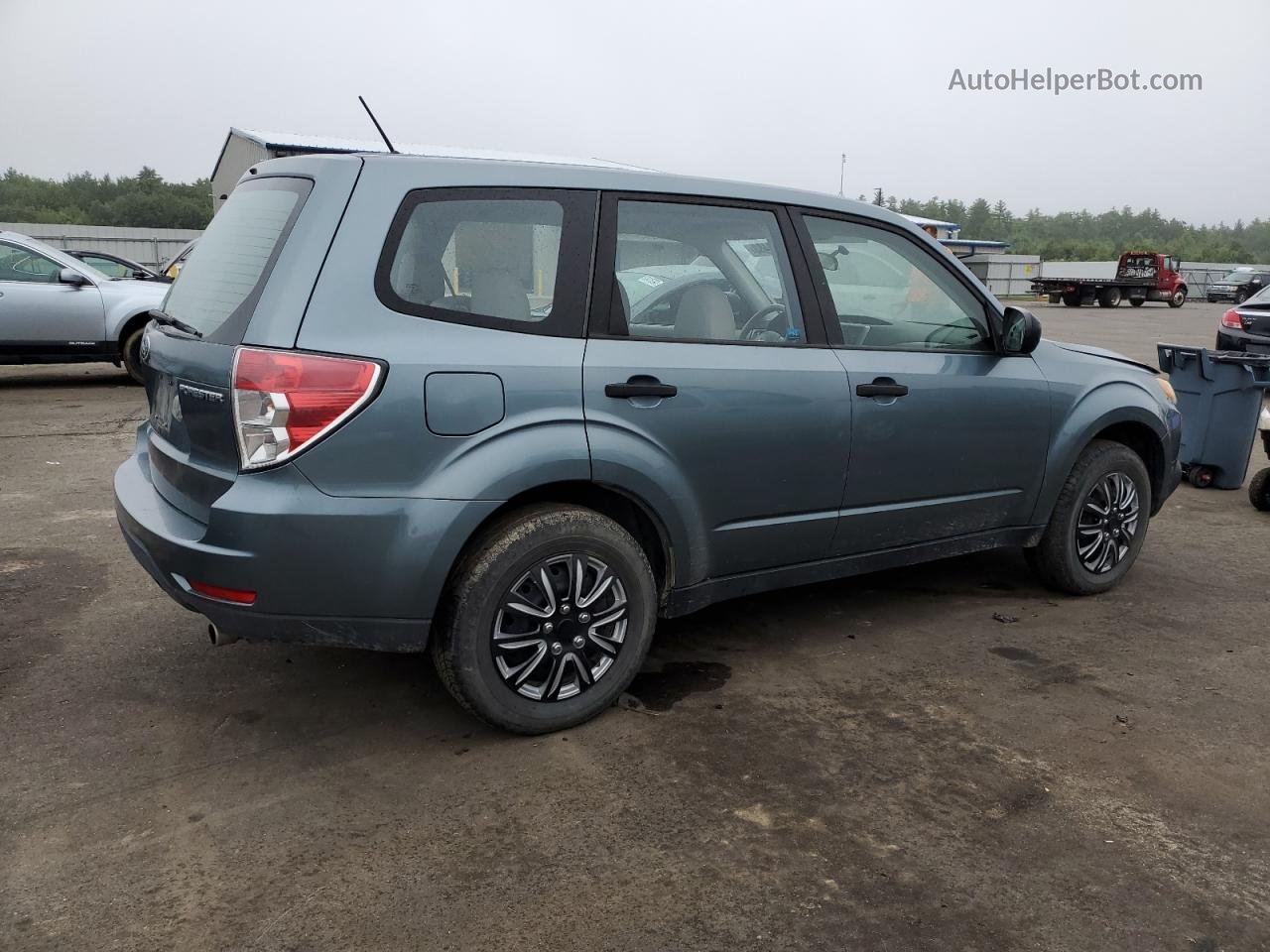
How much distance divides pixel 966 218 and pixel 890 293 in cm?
13710

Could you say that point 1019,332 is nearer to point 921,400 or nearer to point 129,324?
point 921,400

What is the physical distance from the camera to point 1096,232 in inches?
5561

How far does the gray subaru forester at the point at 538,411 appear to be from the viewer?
2.96 m

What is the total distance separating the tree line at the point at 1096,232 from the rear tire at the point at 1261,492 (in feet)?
318

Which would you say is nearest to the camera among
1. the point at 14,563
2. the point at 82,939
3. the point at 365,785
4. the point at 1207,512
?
the point at 82,939

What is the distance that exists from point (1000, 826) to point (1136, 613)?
87.1 inches

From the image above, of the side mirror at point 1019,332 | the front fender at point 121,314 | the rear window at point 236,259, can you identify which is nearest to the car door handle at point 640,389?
the rear window at point 236,259

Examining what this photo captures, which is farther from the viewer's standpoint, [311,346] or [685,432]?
[685,432]

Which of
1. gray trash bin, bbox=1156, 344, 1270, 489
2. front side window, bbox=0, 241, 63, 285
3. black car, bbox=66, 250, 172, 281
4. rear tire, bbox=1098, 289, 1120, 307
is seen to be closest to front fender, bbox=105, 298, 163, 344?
front side window, bbox=0, 241, 63, 285

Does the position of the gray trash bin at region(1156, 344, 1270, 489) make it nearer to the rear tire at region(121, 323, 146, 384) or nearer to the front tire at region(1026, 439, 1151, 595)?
the front tire at region(1026, 439, 1151, 595)

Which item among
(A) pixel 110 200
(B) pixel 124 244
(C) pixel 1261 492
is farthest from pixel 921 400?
(A) pixel 110 200

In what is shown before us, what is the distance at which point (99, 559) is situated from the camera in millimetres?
5152

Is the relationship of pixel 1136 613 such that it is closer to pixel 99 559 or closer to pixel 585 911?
pixel 585 911

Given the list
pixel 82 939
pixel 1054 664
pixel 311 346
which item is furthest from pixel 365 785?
pixel 1054 664
